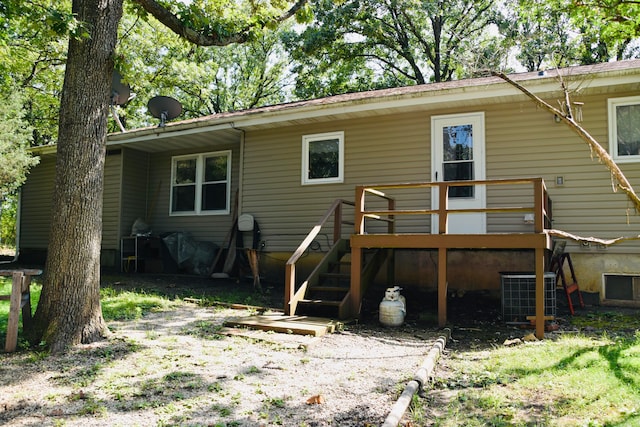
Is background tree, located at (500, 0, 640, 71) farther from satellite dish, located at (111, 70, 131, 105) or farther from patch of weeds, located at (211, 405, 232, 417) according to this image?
satellite dish, located at (111, 70, 131, 105)

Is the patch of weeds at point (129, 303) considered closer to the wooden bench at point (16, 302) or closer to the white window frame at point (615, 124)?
the wooden bench at point (16, 302)

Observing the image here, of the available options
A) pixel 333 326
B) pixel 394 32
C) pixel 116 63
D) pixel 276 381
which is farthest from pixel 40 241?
pixel 394 32

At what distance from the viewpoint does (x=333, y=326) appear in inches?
242

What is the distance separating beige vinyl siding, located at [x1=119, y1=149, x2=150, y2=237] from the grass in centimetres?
941

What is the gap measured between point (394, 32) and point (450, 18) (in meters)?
2.60

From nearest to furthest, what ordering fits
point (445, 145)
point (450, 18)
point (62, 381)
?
point (62, 381) → point (445, 145) → point (450, 18)

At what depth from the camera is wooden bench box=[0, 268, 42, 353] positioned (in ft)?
15.9

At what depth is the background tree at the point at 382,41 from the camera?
2169 cm

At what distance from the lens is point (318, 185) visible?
9.70m

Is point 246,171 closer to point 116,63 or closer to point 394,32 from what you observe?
point 116,63

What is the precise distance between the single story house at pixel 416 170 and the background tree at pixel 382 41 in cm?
1254

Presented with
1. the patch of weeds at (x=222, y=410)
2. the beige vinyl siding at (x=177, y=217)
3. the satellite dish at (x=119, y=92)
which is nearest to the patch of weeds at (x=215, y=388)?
the patch of weeds at (x=222, y=410)

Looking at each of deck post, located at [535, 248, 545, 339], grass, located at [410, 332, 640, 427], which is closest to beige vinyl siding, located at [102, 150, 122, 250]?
grass, located at [410, 332, 640, 427]

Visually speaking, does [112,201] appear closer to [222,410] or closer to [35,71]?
[222,410]
